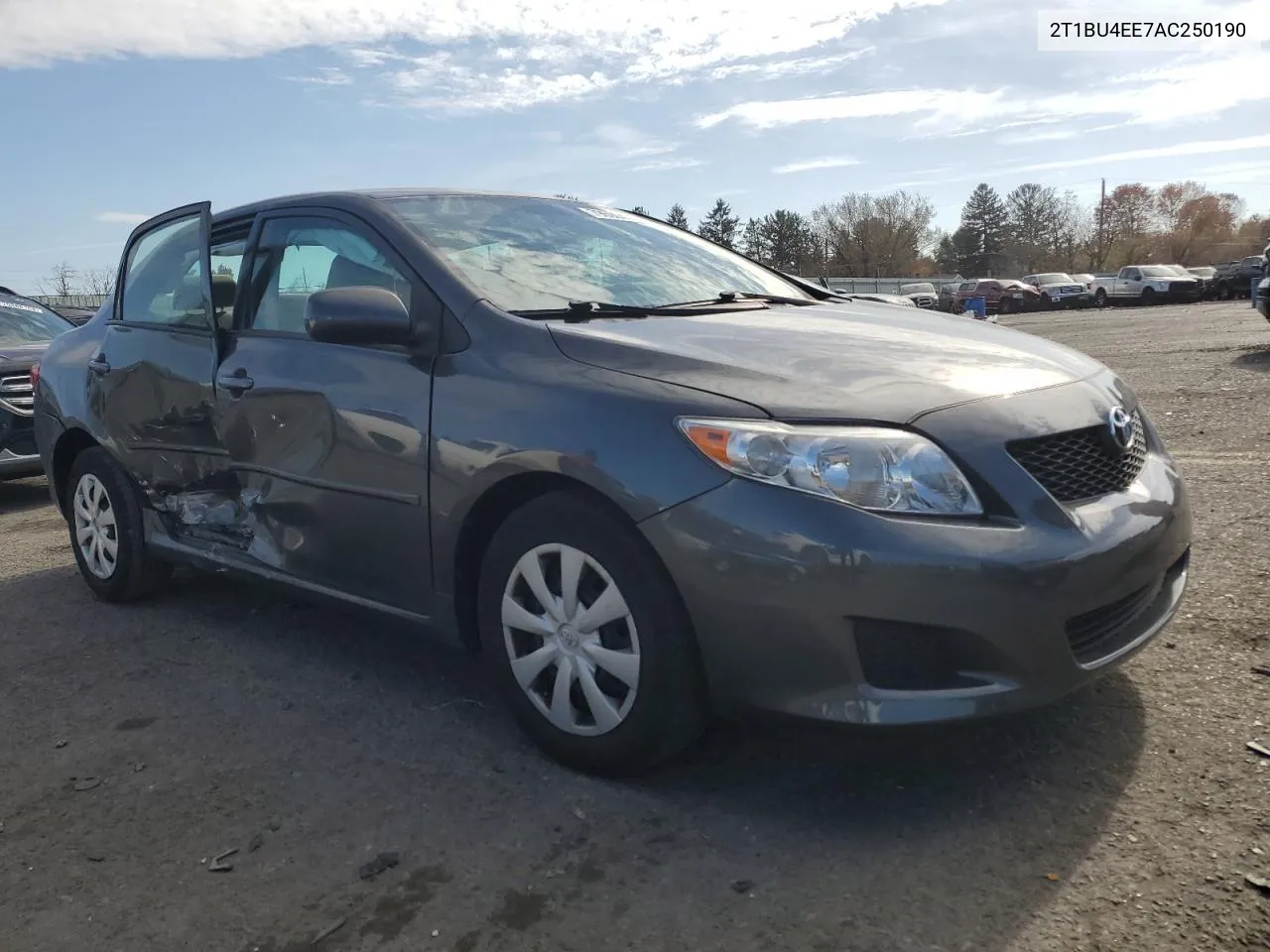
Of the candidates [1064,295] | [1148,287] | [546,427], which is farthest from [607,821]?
[1064,295]

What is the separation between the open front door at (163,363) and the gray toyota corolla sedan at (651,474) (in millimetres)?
34

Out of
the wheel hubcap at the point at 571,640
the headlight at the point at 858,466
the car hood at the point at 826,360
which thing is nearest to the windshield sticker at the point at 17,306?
the car hood at the point at 826,360

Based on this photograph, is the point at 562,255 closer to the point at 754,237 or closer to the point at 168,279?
the point at 168,279

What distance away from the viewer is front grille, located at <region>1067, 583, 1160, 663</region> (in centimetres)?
255

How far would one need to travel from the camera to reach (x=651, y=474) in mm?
2619

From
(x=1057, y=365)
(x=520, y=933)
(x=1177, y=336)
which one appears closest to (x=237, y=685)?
(x=520, y=933)

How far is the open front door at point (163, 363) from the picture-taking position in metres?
4.17

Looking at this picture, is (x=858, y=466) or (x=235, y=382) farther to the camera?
(x=235, y=382)

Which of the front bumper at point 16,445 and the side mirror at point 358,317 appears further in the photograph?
the front bumper at point 16,445

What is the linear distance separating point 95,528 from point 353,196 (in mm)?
2263

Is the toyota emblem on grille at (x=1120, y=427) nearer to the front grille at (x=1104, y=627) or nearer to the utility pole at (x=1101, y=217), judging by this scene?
the front grille at (x=1104, y=627)

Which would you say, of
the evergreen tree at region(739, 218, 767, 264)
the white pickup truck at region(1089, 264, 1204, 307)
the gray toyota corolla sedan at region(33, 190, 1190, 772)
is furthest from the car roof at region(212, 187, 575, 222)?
the evergreen tree at region(739, 218, 767, 264)

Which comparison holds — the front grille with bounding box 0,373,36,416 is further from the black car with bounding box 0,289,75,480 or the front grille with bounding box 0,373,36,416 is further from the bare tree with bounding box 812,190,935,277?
the bare tree with bounding box 812,190,935,277

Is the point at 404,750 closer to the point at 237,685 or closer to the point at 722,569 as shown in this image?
the point at 237,685
